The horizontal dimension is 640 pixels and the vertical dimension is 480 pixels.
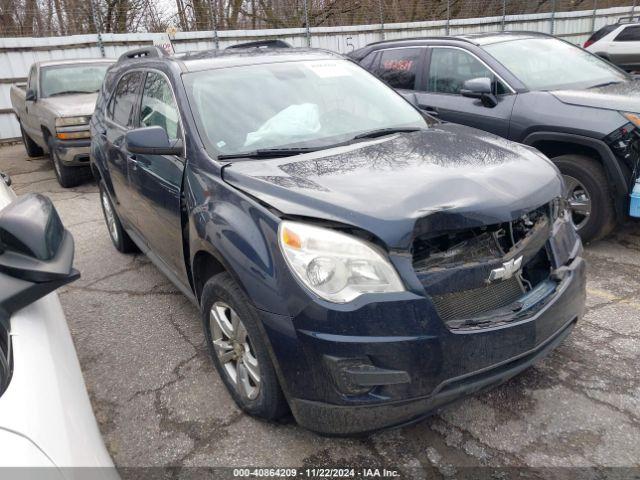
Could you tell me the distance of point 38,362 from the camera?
1.38m

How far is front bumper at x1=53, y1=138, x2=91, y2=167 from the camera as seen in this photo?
7.28m

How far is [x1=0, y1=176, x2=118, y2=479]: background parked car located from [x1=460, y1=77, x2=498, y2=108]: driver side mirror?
13.0 ft

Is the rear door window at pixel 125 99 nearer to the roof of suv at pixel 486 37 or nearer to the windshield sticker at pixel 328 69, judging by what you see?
the windshield sticker at pixel 328 69

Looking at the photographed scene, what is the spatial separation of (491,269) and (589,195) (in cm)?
261


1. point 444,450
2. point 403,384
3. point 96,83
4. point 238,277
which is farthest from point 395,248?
point 96,83

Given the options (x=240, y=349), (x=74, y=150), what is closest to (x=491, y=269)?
(x=240, y=349)

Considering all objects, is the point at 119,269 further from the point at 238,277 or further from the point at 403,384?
the point at 403,384

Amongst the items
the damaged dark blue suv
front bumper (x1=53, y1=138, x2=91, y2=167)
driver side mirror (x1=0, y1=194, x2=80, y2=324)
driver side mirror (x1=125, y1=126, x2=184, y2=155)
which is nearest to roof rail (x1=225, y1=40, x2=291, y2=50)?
the damaged dark blue suv

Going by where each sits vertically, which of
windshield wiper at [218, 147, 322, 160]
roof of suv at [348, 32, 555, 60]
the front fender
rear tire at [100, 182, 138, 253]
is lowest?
rear tire at [100, 182, 138, 253]

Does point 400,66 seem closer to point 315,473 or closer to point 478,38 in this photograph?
point 478,38

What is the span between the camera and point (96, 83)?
861 centimetres

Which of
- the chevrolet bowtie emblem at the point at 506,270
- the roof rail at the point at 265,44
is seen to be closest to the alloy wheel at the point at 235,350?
the chevrolet bowtie emblem at the point at 506,270

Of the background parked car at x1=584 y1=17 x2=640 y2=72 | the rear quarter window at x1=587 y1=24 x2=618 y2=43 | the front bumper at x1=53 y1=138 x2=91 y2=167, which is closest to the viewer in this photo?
the front bumper at x1=53 y1=138 x2=91 y2=167

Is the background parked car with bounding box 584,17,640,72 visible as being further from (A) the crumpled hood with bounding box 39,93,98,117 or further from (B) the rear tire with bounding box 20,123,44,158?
(B) the rear tire with bounding box 20,123,44,158
